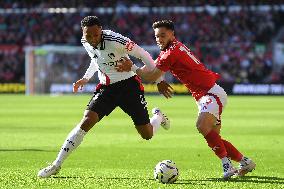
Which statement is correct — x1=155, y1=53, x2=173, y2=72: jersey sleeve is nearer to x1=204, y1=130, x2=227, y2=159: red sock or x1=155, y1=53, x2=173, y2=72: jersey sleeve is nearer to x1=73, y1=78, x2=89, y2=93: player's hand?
x1=204, y1=130, x2=227, y2=159: red sock

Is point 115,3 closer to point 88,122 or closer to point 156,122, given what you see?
point 156,122

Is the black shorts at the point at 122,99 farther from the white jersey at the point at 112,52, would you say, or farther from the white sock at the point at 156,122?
the white sock at the point at 156,122

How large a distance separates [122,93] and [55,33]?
4305 cm

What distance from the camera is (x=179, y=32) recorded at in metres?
50.8

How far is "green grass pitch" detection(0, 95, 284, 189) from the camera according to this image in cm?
963

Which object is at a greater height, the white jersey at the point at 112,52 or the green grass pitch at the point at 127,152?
the white jersey at the point at 112,52

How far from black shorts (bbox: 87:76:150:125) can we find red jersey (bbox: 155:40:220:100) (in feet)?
3.34

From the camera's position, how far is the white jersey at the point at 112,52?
34.2 feet

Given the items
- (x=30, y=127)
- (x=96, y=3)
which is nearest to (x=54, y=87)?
(x=96, y=3)

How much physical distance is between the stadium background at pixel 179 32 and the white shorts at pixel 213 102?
33.2 m

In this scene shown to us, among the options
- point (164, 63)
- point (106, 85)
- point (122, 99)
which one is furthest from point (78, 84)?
point (164, 63)

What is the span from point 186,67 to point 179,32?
134 feet

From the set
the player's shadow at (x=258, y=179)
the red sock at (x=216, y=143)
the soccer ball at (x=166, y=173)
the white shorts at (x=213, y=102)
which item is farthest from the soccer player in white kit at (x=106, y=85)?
the player's shadow at (x=258, y=179)

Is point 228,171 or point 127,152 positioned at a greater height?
point 228,171
